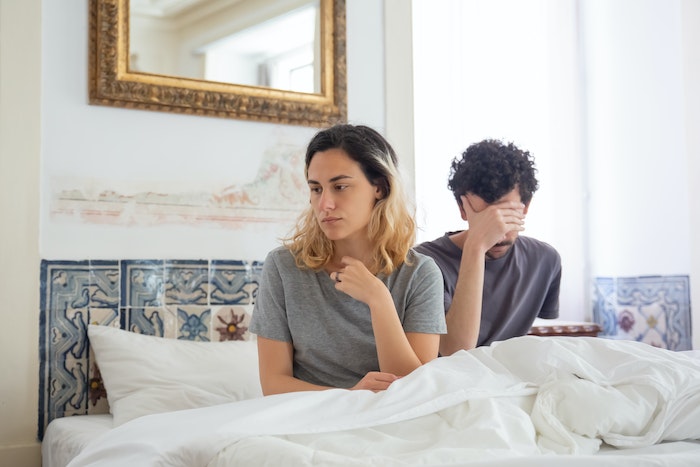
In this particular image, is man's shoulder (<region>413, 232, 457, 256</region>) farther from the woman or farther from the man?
the woman

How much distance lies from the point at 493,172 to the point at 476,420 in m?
1.11

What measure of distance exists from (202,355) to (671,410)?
1472 mm

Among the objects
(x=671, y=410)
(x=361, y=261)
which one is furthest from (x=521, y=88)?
(x=671, y=410)

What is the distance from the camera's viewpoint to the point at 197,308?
264cm

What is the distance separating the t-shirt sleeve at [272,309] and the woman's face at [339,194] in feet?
0.57

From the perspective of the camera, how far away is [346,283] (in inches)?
72.1

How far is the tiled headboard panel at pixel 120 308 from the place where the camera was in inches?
96.1

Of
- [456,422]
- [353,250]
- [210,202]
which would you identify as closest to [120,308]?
[210,202]

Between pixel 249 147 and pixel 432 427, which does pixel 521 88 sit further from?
pixel 432 427

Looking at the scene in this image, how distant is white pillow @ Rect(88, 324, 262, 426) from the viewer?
225cm

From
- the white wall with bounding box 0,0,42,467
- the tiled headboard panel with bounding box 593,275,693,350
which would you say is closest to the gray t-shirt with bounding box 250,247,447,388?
the white wall with bounding box 0,0,42,467

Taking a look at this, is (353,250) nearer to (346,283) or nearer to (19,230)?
(346,283)

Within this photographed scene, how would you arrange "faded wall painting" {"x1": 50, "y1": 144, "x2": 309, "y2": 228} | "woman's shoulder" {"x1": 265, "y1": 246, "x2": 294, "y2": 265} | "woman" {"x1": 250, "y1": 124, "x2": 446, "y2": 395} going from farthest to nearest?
"faded wall painting" {"x1": 50, "y1": 144, "x2": 309, "y2": 228} < "woman's shoulder" {"x1": 265, "y1": 246, "x2": 294, "y2": 265} < "woman" {"x1": 250, "y1": 124, "x2": 446, "y2": 395}

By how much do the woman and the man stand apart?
26cm
